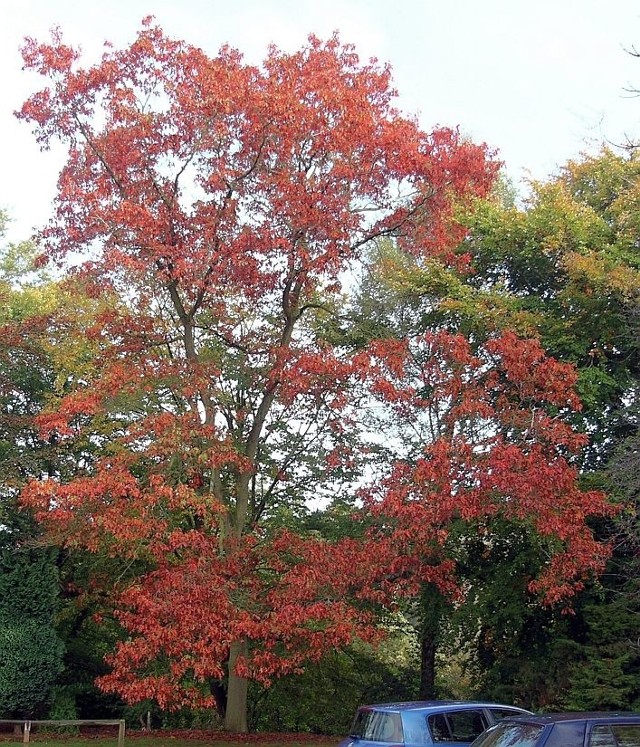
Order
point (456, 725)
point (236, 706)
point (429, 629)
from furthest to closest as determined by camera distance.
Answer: point (429, 629)
point (236, 706)
point (456, 725)

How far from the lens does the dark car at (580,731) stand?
264 inches

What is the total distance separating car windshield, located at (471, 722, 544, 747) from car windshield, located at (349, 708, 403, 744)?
1756 millimetres

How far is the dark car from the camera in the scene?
22.0 feet

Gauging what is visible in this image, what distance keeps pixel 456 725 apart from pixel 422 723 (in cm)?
54

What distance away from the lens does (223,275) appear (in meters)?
15.6

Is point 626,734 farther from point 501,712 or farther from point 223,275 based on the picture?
point 223,275

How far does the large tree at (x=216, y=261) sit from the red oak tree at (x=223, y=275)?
4 centimetres

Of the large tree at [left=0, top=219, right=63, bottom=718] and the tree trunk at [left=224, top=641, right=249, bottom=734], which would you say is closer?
the tree trunk at [left=224, top=641, right=249, bottom=734]

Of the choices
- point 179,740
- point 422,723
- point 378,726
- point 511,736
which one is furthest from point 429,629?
point 511,736

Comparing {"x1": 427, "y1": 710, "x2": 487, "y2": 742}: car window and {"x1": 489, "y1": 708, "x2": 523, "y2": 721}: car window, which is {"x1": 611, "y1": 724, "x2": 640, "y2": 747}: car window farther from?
{"x1": 489, "y1": 708, "x2": 523, "y2": 721}: car window

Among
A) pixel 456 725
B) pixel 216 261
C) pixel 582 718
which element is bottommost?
pixel 456 725

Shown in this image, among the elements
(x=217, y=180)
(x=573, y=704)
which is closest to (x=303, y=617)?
(x=573, y=704)

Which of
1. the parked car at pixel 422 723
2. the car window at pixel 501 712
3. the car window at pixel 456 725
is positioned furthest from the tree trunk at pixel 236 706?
the car window at pixel 456 725

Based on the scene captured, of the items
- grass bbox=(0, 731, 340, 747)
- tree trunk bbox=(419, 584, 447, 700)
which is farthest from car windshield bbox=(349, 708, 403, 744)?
tree trunk bbox=(419, 584, 447, 700)
